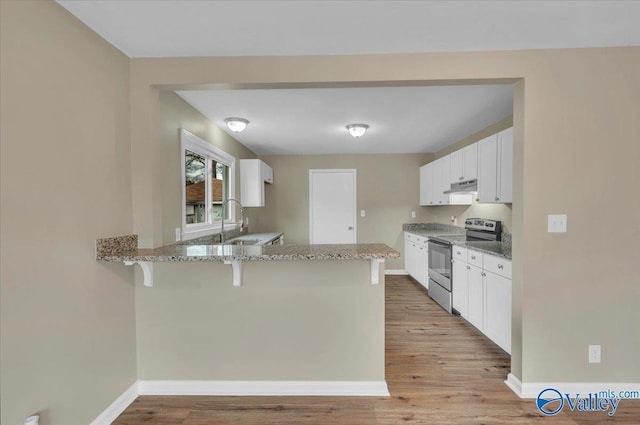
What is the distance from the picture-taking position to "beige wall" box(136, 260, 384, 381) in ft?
6.49

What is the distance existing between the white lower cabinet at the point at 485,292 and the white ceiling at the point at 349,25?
5.46 ft

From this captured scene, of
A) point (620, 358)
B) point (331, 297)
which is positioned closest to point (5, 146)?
point (331, 297)

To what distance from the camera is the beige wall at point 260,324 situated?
198 centimetres

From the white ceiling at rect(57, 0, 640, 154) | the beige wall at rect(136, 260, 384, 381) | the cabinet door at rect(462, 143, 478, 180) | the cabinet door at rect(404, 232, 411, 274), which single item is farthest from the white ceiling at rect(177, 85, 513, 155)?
the cabinet door at rect(404, 232, 411, 274)

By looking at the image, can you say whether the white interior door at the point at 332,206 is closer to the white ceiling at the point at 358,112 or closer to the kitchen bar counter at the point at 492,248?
the white ceiling at the point at 358,112

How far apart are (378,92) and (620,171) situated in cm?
178

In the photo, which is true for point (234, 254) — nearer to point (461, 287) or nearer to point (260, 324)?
point (260, 324)

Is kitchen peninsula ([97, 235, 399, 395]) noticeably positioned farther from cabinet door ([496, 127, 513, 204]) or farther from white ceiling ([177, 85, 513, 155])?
cabinet door ([496, 127, 513, 204])

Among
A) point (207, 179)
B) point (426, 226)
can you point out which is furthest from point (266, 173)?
point (426, 226)

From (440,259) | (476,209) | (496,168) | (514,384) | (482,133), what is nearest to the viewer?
(514,384)

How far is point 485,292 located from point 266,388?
2.14m

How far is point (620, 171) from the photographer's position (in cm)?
189

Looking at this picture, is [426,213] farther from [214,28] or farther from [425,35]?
[214,28]

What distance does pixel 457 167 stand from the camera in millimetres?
3924
